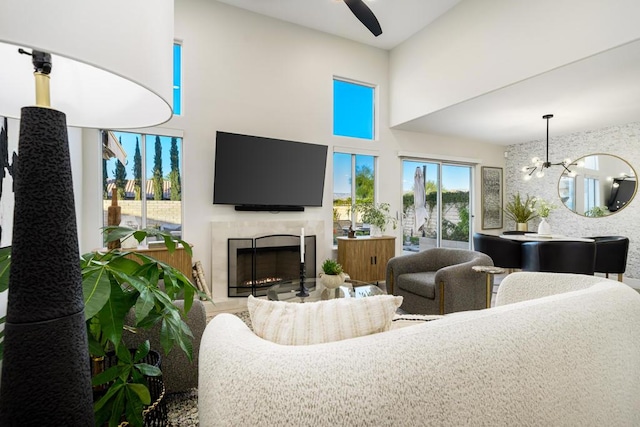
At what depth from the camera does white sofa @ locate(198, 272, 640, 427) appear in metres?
0.56

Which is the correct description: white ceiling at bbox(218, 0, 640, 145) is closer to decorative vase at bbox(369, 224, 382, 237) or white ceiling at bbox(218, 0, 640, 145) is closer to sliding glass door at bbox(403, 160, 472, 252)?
sliding glass door at bbox(403, 160, 472, 252)

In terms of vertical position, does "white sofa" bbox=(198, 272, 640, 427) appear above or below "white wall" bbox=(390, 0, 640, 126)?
below

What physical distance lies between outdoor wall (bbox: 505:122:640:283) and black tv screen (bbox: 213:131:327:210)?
4.72 metres

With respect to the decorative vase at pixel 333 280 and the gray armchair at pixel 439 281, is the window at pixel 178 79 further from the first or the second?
the gray armchair at pixel 439 281

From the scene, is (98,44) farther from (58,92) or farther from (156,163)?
(156,163)

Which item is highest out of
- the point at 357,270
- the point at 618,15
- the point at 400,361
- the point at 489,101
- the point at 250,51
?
the point at 250,51

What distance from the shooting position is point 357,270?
4.52 meters

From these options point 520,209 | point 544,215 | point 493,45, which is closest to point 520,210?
point 520,209

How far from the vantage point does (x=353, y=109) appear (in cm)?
514

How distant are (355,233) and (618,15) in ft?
12.2

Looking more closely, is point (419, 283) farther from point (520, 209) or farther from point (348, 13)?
point (520, 209)

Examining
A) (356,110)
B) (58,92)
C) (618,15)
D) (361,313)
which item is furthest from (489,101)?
(58,92)

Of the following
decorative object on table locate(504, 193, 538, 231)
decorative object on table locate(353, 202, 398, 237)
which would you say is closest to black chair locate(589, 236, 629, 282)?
decorative object on table locate(504, 193, 538, 231)

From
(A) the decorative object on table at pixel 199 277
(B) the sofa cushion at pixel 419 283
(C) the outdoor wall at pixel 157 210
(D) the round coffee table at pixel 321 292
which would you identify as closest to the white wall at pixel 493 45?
(B) the sofa cushion at pixel 419 283
